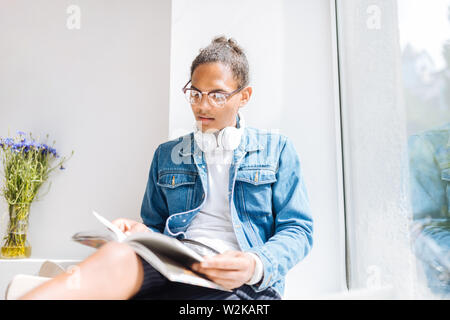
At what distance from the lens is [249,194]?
3.63 feet

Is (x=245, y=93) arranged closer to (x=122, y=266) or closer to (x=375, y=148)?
(x=375, y=148)

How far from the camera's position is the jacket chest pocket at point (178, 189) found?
3.79 feet

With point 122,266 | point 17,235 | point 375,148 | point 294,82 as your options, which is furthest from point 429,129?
point 17,235

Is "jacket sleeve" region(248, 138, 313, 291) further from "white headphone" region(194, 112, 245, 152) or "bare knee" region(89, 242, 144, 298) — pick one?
"bare knee" region(89, 242, 144, 298)

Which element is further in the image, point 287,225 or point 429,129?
point 287,225

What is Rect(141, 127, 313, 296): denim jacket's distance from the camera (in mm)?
A: 1029

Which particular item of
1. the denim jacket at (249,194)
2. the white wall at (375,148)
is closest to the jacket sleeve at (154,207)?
the denim jacket at (249,194)

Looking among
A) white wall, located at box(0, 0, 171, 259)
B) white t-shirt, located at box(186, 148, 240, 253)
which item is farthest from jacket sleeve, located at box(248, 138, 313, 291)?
white wall, located at box(0, 0, 171, 259)

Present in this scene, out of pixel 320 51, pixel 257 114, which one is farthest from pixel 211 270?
pixel 320 51

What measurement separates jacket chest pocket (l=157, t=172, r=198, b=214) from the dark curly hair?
0.33 metres

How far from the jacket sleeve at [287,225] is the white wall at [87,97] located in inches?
32.6

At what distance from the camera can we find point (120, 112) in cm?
182

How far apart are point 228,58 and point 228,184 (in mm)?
392

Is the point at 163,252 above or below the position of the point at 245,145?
below
